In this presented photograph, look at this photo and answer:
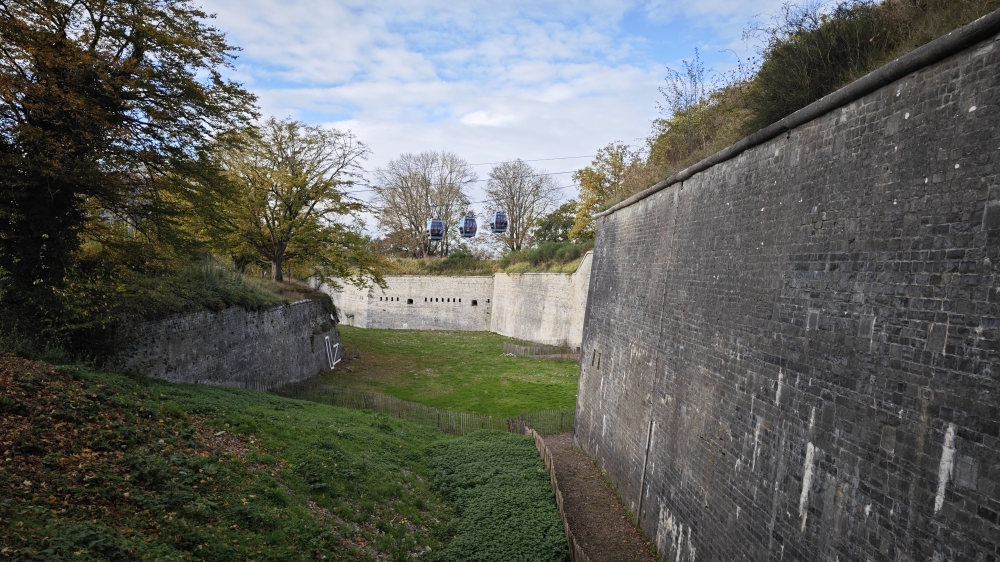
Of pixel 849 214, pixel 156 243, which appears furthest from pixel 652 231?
pixel 156 243

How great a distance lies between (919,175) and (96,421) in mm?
8948

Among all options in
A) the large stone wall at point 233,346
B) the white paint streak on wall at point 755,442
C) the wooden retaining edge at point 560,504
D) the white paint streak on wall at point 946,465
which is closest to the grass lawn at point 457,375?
the large stone wall at point 233,346

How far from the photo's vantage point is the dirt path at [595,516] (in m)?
8.84

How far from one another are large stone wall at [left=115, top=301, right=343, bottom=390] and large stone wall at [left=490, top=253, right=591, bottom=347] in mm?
10995

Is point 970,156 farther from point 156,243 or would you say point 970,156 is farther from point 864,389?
point 156,243

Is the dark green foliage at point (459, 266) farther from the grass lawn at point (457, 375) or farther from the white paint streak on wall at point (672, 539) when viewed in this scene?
the white paint streak on wall at point (672, 539)

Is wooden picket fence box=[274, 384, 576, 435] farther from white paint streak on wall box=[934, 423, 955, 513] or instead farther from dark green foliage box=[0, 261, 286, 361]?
white paint streak on wall box=[934, 423, 955, 513]

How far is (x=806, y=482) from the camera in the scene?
5254mm

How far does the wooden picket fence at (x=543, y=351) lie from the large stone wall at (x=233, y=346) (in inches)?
350

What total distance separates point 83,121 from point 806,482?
11.2 m

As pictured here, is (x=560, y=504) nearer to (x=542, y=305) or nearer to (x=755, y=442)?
(x=755, y=442)

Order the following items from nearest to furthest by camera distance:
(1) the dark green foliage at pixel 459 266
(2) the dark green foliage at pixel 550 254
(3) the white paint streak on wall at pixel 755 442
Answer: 1. (3) the white paint streak on wall at pixel 755 442
2. (2) the dark green foliage at pixel 550 254
3. (1) the dark green foliage at pixel 459 266

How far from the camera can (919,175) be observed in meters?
4.38

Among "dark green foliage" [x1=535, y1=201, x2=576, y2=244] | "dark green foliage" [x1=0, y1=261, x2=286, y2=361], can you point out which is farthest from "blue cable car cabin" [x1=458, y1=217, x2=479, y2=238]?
"dark green foliage" [x1=0, y1=261, x2=286, y2=361]
